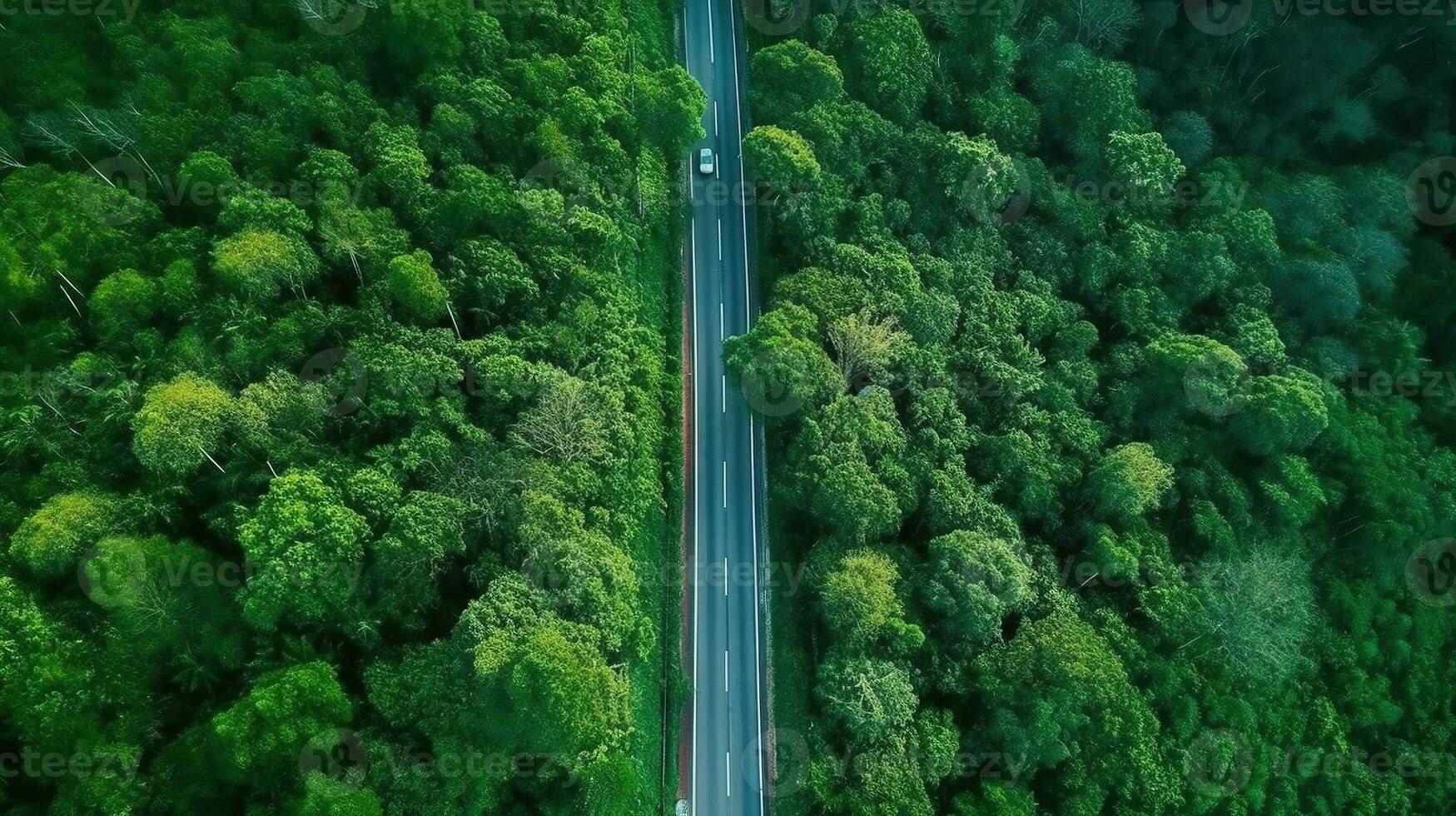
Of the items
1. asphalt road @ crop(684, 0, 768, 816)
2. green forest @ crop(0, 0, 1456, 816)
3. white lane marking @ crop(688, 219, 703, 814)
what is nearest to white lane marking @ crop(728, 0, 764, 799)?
asphalt road @ crop(684, 0, 768, 816)

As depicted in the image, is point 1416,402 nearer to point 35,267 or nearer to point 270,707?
point 270,707

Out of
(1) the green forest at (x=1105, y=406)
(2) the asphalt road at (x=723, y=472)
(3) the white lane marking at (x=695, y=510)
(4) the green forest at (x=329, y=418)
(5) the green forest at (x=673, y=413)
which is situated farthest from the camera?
(3) the white lane marking at (x=695, y=510)

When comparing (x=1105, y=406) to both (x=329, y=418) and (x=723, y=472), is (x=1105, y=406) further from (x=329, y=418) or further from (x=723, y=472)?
(x=329, y=418)

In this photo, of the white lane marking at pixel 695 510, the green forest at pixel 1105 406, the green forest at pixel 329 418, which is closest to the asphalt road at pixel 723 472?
the white lane marking at pixel 695 510

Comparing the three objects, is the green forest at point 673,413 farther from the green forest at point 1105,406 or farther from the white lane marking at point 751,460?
the white lane marking at point 751,460

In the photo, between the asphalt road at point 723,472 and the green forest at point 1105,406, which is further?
the asphalt road at point 723,472

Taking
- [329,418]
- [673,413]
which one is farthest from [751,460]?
[329,418]

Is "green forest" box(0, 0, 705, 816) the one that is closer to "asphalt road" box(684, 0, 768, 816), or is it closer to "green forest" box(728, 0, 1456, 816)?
"asphalt road" box(684, 0, 768, 816)
